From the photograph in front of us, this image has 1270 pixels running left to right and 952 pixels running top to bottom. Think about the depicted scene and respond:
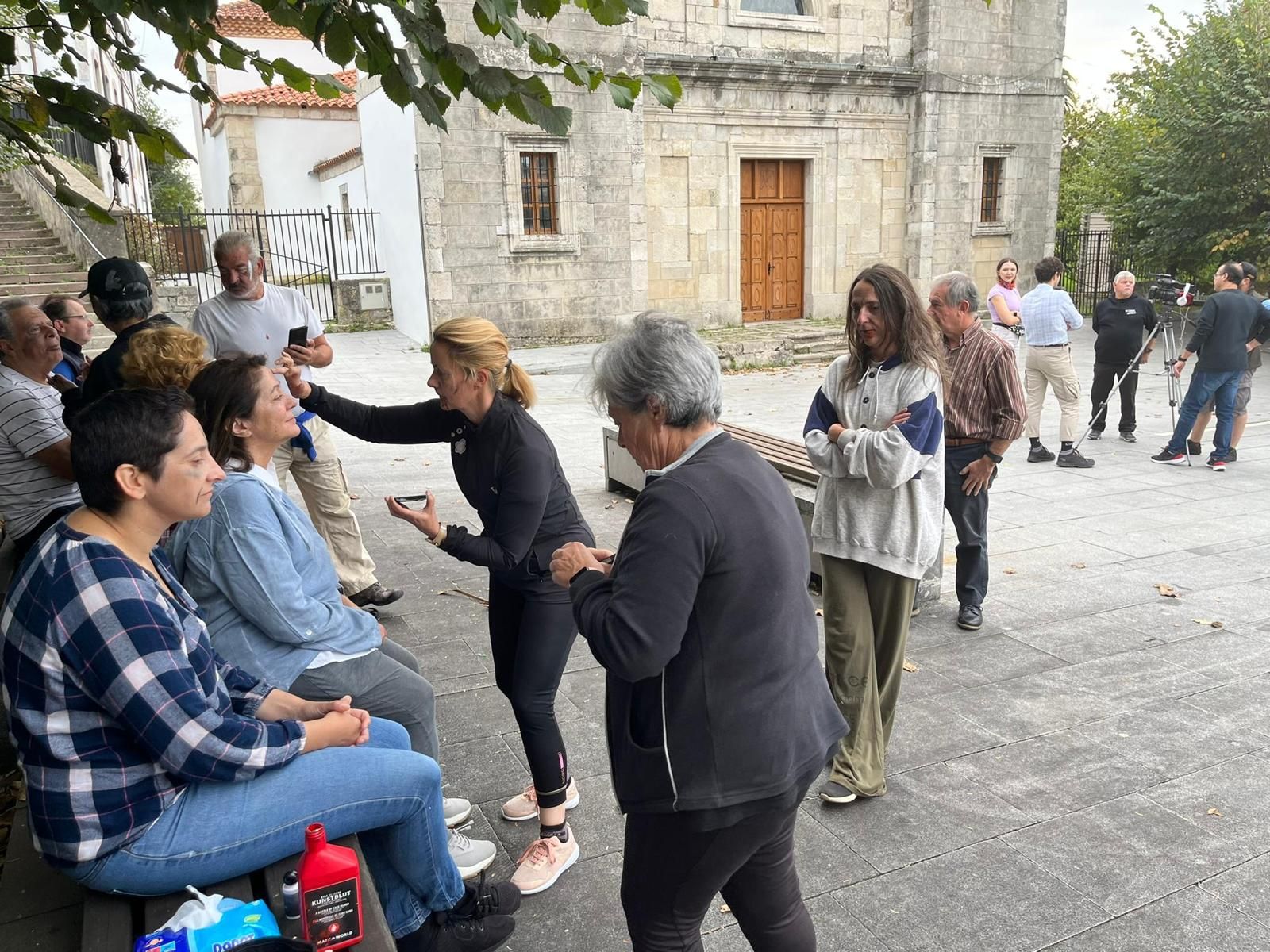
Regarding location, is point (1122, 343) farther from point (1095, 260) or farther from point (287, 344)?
point (1095, 260)

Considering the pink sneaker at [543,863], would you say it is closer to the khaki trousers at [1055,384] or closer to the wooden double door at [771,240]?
the khaki trousers at [1055,384]

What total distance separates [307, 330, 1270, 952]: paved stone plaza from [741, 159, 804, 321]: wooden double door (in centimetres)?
1367

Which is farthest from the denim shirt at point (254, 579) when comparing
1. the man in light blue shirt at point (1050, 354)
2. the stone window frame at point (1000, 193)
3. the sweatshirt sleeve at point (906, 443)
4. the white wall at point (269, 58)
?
the white wall at point (269, 58)

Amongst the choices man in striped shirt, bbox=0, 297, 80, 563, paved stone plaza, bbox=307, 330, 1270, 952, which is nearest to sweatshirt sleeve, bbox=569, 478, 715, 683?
paved stone plaza, bbox=307, 330, 1270, 952

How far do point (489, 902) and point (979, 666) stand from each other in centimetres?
295

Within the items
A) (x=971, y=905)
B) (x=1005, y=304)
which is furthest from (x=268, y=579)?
(x=1005, y=304)

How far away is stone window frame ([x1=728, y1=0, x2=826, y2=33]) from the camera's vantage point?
18750mm

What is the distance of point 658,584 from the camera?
6.47 ft

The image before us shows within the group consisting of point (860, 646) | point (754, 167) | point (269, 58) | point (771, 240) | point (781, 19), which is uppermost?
point (269, 58)

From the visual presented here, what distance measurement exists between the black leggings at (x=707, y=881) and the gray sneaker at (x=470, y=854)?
108cm

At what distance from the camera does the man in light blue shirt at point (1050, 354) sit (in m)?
9.59

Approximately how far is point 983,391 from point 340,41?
3.40m

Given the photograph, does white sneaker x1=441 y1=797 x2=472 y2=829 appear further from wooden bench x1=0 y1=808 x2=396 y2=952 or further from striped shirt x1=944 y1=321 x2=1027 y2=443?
striped shirt x1=944 y1=321 x2=1027 y2=443

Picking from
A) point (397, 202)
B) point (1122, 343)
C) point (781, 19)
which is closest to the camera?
point (1122, 343)
